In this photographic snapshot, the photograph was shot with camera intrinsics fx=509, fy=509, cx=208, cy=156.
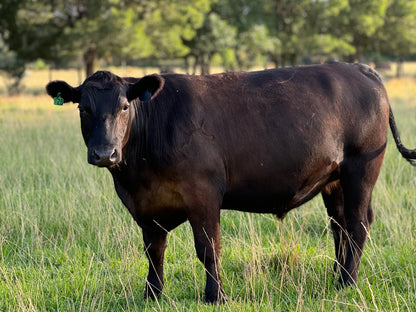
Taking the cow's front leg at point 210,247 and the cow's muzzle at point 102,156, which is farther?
the cow's front leg at point 210,247

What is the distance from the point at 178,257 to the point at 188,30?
113 feet

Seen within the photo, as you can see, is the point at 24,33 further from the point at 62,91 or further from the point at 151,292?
the point at 151,292

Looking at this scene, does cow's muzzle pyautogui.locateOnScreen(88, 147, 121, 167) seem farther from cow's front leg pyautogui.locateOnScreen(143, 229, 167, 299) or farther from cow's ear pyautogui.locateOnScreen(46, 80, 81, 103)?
cow's front leg pyautogui.locateOnScreen(143, 229, 167, 299)

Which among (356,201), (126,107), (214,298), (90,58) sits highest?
(126,107)

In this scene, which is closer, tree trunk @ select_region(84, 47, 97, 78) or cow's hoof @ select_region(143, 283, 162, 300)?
cow's hoof @ select_region(143, 283, 162, 300)

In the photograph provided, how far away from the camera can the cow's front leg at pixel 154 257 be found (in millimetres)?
4176

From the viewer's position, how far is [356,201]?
4477mm

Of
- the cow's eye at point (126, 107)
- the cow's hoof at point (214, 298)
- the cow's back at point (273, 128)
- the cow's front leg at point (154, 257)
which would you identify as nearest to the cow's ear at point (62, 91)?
the cow's eye at point (126, 107)

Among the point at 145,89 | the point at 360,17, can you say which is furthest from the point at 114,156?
the point at 360,17

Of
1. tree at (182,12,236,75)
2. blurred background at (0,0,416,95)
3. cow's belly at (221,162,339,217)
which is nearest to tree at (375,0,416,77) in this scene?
blurred background at (0,0,416,95)

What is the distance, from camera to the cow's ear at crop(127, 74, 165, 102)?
366cm

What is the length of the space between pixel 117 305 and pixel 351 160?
7.60 ft

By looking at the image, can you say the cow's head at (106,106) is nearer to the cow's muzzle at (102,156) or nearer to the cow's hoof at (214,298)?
the cow's muzzle at (102,156)

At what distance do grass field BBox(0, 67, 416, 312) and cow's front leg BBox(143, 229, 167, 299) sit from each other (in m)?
0.10
